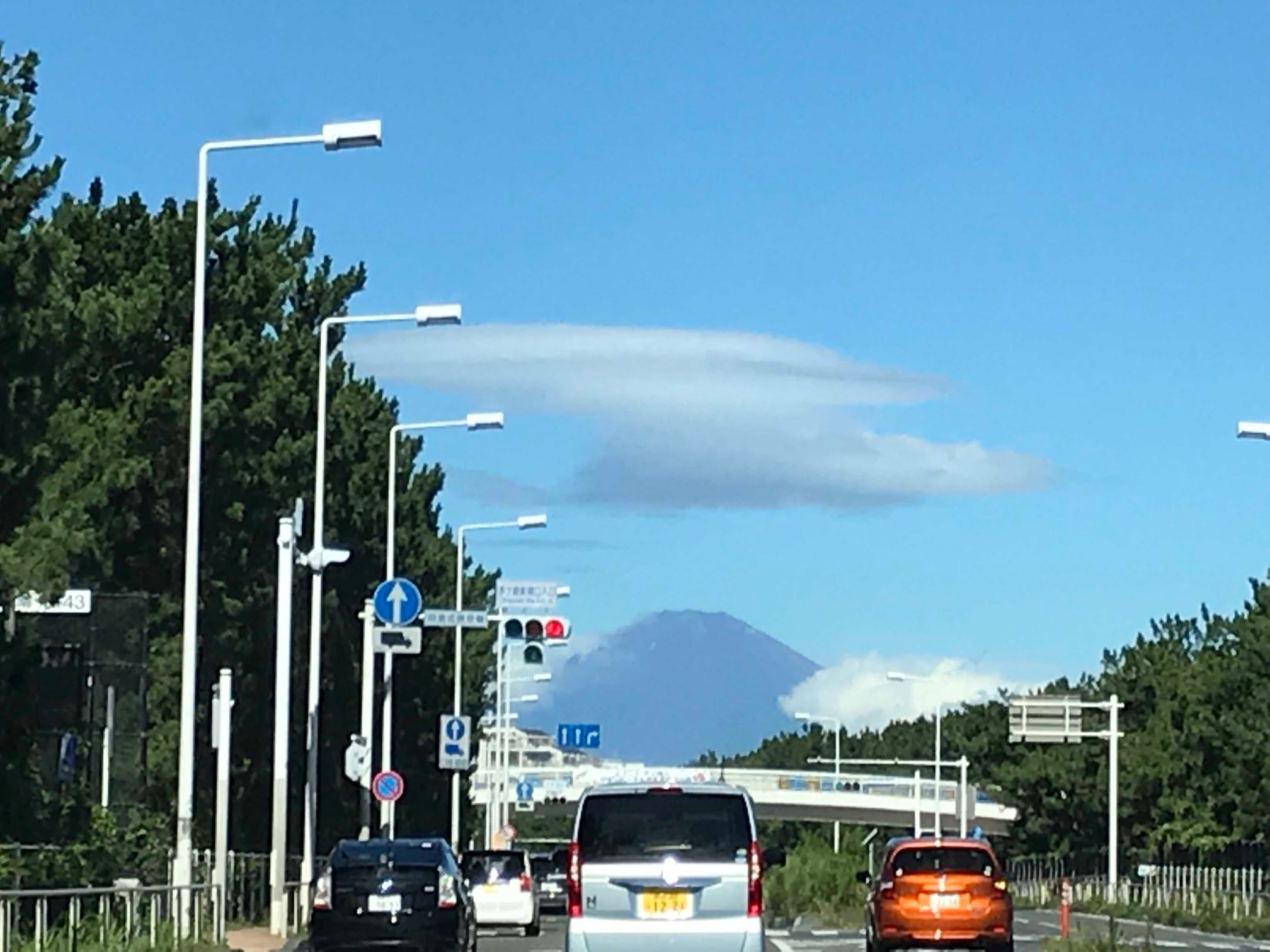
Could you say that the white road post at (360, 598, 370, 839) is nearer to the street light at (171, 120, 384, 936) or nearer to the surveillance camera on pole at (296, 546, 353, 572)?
the surveillance camera on pole at (296, 546, 353, 572)

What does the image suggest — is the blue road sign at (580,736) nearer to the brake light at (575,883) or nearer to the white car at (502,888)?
the white car at (502,888)

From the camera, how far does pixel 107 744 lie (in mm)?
44406

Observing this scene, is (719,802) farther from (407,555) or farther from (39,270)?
(407,555)

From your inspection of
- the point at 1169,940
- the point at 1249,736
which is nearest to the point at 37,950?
the point at 1169,940

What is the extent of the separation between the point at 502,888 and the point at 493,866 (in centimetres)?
42

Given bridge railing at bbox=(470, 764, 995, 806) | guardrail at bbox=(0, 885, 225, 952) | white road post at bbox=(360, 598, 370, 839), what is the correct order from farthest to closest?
bridge railing at bbox=(470, 764, 995, 806), white road post at bbox=(360, 598, 370, 839), guardrail at bbox=(0, 885, 225, 952)

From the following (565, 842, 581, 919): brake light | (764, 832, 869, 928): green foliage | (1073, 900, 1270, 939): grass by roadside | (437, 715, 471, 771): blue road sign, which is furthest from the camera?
(764, 832, 869, 928): green foliage

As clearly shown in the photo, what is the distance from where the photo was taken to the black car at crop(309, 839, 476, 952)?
31.8m

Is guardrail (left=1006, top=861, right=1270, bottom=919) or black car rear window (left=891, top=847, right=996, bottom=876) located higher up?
black car rear window (left=891, top=847, right=996, bottom=876)

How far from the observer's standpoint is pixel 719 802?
996 inches

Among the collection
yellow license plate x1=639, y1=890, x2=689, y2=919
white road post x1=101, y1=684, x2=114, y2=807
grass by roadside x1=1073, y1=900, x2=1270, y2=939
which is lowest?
grass by roadside x1=1073, y1=900, x2=1270, y2=939

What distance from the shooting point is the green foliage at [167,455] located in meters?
40.1

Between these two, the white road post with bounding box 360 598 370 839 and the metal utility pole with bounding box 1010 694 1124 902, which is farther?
the metal utility pole with bounding box 1010 694 1124 902

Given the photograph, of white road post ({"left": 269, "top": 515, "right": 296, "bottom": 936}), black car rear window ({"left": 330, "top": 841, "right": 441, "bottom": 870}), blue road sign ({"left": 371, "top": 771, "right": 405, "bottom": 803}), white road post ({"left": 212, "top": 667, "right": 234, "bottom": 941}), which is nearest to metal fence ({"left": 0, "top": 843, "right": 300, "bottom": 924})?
white road post ({"left": 212, "top": 667, "right": 234, "bottom": 941})
